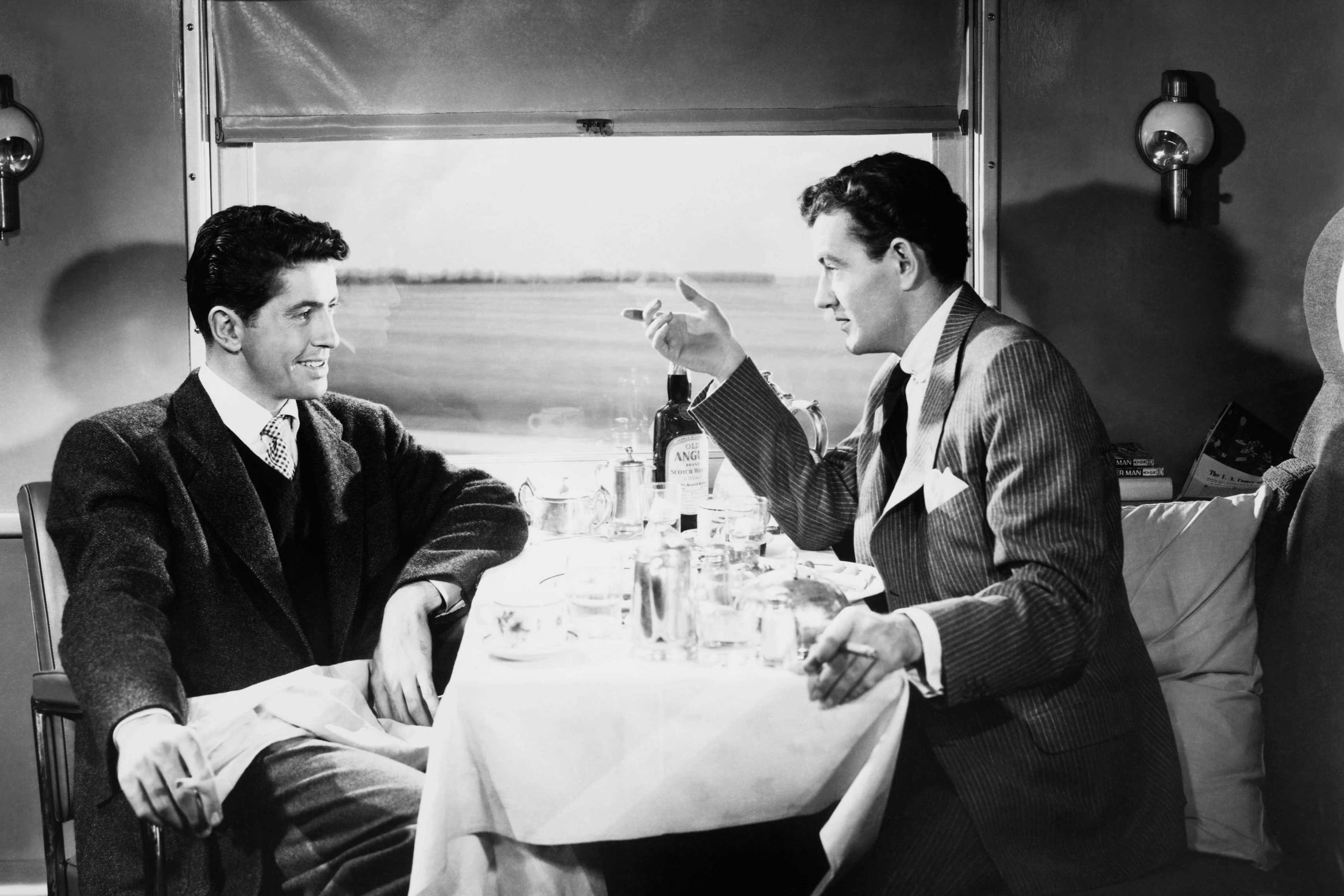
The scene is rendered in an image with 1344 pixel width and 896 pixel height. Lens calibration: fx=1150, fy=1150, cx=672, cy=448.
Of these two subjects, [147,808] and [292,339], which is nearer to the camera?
[147,808]

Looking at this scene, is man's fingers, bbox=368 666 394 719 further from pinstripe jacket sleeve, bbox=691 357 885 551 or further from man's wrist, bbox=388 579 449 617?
pinstripe jacket sleeve, bbox=691 357 885 551

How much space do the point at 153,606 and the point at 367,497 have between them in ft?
1.90

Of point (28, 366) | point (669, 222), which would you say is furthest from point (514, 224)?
point (28, 366)

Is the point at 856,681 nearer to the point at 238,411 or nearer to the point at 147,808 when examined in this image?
the point at 147,808

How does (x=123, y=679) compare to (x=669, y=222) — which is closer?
(x=123, y=679)

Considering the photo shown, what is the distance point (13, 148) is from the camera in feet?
9.61

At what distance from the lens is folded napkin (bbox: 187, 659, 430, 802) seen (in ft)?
6.07

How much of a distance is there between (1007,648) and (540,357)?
199 centimetres

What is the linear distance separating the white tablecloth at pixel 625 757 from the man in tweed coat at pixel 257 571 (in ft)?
1.04

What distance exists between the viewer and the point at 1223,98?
3104mm

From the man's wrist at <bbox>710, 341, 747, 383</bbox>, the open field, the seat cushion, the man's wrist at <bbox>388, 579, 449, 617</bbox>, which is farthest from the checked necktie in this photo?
the seat cushion

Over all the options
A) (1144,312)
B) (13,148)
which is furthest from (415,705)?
(1144,312)

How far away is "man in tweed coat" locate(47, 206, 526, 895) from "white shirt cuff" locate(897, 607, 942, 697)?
2.70 ft

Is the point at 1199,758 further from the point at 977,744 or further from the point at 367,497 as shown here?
the point at 367,497
